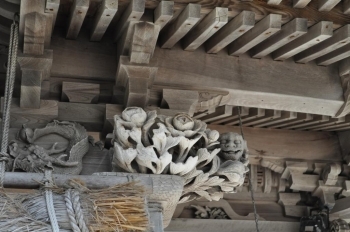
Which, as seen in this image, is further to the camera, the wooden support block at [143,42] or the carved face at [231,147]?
the carved face at [231,147]

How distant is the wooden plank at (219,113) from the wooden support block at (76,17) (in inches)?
48.1

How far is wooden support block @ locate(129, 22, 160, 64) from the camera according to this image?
4.30 meters

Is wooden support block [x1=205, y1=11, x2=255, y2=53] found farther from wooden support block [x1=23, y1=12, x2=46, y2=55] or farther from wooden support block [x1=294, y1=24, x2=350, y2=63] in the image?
wooden support block [x1=23, y1=12, x2=46, y2=55]

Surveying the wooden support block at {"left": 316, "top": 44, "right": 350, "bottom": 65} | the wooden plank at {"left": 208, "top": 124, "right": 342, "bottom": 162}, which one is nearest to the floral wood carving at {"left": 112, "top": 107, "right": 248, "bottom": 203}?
the wooden support block at {"left": 316, "top": 44, "right": 350, "bottom": 65}

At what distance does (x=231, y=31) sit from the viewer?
4.52m

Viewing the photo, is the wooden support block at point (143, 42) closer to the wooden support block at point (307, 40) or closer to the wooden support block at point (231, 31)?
the wooden support block at point (231, 31)

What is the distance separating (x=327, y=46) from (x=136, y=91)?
1.09 meters

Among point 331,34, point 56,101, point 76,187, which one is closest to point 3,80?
point 56,101

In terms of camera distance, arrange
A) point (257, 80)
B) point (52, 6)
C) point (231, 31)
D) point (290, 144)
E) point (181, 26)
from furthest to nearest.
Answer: point (290, 144)
point (257, 80)
point (231, 31)
point (181, 26)
point (52, 6)

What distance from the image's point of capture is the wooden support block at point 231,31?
441 cm

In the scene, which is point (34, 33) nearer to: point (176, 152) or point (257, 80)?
point (176, 152)

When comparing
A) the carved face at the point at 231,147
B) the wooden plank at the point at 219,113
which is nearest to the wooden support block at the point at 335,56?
the wooden plank at the point at 219,113

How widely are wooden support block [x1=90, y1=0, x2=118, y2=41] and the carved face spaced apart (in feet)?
2.76

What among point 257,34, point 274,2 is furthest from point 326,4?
point 257,34
